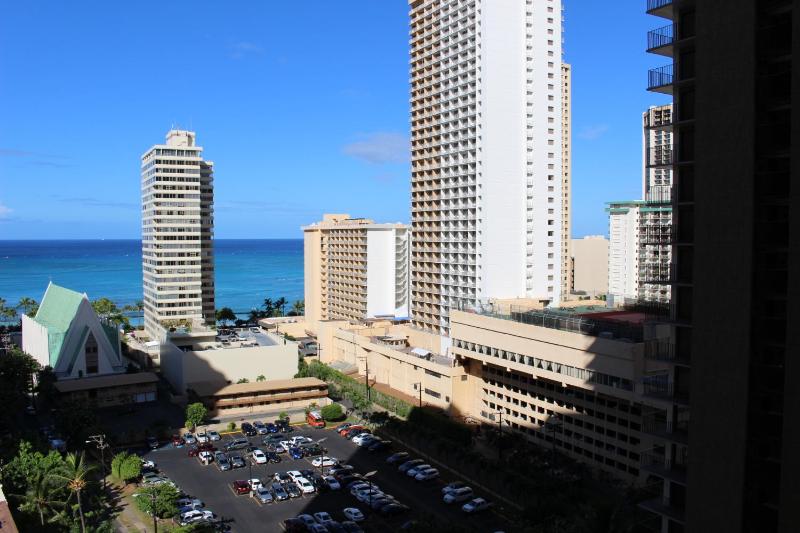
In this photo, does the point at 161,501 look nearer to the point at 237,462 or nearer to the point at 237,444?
the point at 237,462

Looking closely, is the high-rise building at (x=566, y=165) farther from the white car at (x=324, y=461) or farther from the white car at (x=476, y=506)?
the white car at (x=476, y=506)

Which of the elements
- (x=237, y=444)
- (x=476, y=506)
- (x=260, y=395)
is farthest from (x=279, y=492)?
(x=260, y=395)

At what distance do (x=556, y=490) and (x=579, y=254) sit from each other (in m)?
88.5

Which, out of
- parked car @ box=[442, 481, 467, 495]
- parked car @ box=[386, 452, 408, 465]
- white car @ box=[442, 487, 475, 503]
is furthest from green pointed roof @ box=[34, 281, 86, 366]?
white car @ box=[442, 487, 475, 503]

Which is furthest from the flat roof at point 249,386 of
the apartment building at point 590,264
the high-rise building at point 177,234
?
the apartment building at point 590,264

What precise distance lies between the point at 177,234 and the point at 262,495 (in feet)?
143

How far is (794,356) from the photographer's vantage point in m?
16.6

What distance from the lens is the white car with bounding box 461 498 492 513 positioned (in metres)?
32.1

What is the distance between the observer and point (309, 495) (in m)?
34.9

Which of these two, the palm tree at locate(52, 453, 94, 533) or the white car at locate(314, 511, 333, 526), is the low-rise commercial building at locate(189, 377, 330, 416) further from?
the white car at locate(314, 511, 333, 526)

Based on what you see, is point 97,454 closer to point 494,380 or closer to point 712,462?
point 494,380

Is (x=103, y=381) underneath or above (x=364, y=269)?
underneath

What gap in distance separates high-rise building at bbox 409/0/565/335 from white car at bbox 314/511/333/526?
30.1 m

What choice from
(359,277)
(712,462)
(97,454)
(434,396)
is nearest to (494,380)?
(434,396)
